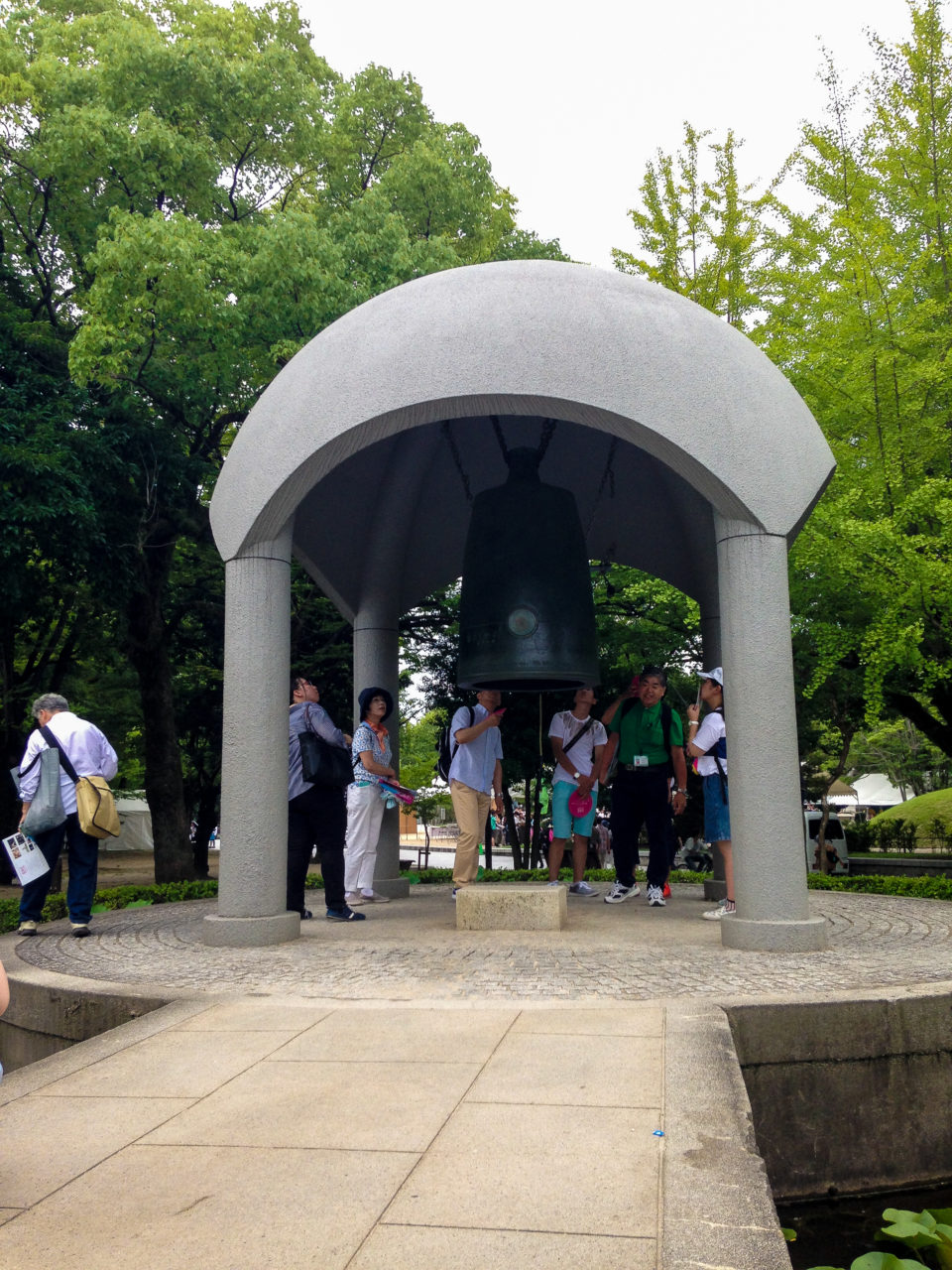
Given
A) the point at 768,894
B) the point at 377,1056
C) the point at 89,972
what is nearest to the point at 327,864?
the point at 89,972

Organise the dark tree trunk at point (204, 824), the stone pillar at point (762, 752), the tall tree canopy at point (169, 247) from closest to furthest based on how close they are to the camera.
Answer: the stone pillar at point (762, 752)
the tall tree canopy at point (169, 247)
the dark tree trunk at point (204, 824)

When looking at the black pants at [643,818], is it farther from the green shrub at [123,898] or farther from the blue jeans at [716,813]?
the green shrub at [123,898]

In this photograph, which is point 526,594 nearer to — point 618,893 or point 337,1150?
point 618,893

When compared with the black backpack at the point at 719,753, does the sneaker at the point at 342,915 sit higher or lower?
A: lower

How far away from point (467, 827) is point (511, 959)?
244 cm

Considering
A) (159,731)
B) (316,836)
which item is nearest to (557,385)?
(316,836)

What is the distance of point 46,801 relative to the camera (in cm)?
702

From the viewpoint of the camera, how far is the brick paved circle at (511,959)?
16.5ft

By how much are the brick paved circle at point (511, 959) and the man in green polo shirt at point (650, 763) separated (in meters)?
0.81

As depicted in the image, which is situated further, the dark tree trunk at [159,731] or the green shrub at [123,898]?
the dark tree trunk at [159,731]

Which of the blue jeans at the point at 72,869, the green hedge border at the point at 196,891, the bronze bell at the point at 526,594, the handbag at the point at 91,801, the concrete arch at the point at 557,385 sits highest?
the concrete arch at the point at 557,385

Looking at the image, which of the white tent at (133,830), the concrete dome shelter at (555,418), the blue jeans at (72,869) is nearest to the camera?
the concrete dome shelter at (555,418)

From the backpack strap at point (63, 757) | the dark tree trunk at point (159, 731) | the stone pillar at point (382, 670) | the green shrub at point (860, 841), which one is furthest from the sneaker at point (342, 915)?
the green shrub at point (860, 841)

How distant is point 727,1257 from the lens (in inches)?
83.2
